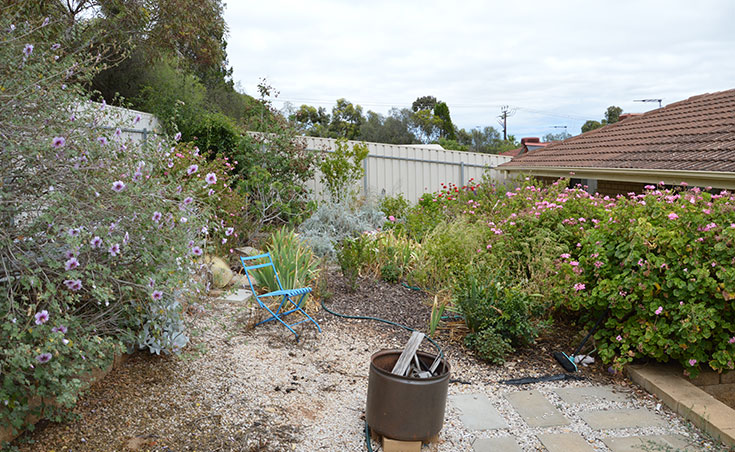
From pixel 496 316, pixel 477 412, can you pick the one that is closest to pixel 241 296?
pixel 496 316

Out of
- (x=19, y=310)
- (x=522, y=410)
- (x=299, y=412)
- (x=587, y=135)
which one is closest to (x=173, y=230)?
(x=19, y=310)

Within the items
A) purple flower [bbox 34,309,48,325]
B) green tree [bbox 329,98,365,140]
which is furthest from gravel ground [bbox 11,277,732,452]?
green tree [bbox 329,98,365,140]

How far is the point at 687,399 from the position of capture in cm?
301

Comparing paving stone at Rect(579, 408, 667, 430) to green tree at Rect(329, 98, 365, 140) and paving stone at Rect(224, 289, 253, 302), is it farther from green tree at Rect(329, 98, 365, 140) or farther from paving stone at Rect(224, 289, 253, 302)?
green tree at Rect(329, 98, 365, 140)

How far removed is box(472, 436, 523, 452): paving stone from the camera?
Answer: 255cm

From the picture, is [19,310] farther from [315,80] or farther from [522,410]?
[315,80]

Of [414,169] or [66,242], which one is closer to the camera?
[66,242]

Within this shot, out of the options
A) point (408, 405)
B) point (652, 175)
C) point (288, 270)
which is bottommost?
point (408, 405)

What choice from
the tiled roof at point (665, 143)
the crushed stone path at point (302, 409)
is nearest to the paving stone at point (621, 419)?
the crushed stone path at point (302, 409)

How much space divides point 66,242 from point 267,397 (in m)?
1.45

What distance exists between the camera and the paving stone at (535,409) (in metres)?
2.86

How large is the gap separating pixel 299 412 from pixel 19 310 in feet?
4.90

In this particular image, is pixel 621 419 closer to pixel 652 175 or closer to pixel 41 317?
pixel 41 317

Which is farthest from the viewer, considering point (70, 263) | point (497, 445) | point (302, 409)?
point (302, 409)
